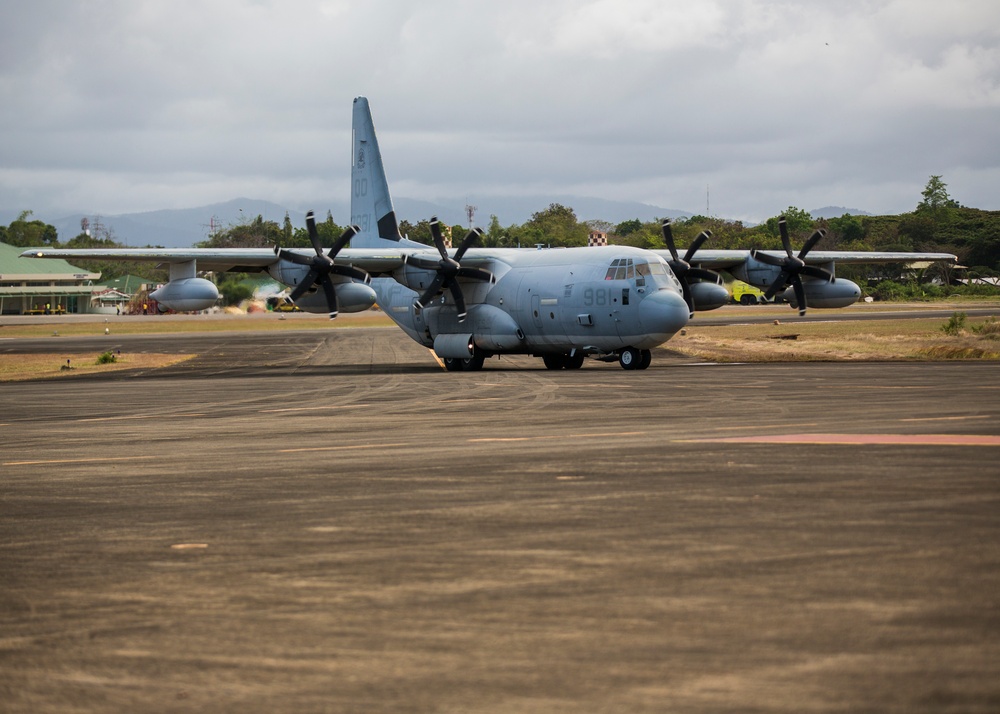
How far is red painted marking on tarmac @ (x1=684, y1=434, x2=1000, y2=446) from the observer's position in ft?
51.2

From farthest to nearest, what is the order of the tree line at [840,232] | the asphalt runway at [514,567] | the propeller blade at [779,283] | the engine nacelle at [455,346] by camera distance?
the tree line at [840,232]
the propeller blade at [779,283]
the engine nacelle at [455,346]
the asphalt runway at [514,567]

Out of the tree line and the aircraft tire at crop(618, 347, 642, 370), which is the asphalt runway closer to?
the aircraft tire at crop(618, 347, 642, 370)

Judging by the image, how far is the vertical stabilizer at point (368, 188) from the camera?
49.8 m

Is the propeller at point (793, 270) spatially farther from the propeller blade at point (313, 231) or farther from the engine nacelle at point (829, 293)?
the propeller blade at point (313, 231)

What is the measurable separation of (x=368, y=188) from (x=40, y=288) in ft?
384

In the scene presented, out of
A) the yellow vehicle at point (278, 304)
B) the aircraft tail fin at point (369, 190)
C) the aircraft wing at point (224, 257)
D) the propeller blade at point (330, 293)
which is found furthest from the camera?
the aircraft tail fin at point (369, 190)

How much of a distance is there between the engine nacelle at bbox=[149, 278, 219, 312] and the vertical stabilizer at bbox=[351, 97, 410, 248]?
1084 centimetres

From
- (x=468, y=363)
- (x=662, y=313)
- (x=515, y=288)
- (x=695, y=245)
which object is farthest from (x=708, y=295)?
(x=468, y=363)

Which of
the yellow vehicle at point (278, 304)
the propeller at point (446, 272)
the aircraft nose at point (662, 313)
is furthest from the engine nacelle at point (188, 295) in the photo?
the aircraft nose at point (662, 313)

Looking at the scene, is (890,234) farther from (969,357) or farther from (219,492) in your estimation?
(219,492)

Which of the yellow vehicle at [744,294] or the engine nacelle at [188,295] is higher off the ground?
the engine nacelle at [188,295]

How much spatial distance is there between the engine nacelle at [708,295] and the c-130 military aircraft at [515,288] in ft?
0.15

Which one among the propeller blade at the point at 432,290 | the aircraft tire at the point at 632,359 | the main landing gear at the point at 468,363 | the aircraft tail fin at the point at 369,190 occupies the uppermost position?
the aircraft tail fin at the point at 369,190

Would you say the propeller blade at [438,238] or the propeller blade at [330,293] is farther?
the propeller blade at [438,238]
